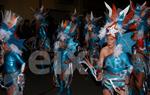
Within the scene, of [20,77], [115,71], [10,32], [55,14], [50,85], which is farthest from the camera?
[55,14]

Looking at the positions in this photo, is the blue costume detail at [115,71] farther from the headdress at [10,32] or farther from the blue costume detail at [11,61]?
the headdress at [10,32]

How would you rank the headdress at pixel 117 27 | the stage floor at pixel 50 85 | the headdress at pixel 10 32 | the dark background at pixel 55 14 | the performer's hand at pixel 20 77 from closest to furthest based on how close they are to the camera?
the headdress at pixel 117 27
the performer's hand at pixel 20 77
the headdress at pixel 10 32
the stage floor at pixel 50 85
the dark background at pixel 55 14

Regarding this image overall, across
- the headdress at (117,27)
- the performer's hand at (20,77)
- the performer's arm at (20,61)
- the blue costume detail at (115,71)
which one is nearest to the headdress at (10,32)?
the performer's arm at (20,61)

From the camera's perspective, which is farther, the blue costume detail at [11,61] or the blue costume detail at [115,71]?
the blue costume detail at [11,61]

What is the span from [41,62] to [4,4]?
1150 cm

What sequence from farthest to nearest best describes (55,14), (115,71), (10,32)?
(55,14) < (10,32) < (115,71)

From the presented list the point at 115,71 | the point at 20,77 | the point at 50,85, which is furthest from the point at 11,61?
the point at 50,85

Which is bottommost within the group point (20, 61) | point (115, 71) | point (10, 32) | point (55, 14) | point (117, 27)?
point (115, 71)

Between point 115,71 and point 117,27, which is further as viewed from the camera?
point 117,27

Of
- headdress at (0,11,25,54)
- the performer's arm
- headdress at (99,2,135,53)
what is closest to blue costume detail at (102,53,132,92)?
headdress at (99,2,135,53)

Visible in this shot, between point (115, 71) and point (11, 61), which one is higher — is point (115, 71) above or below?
below

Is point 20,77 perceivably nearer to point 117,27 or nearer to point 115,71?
point 115,71

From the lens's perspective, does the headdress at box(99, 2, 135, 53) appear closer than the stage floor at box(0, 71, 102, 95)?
Yes

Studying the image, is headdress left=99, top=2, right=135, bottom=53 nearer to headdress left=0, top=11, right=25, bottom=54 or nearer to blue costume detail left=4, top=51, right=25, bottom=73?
blue costume detail left=4, top=51, right=25, bottom=73
